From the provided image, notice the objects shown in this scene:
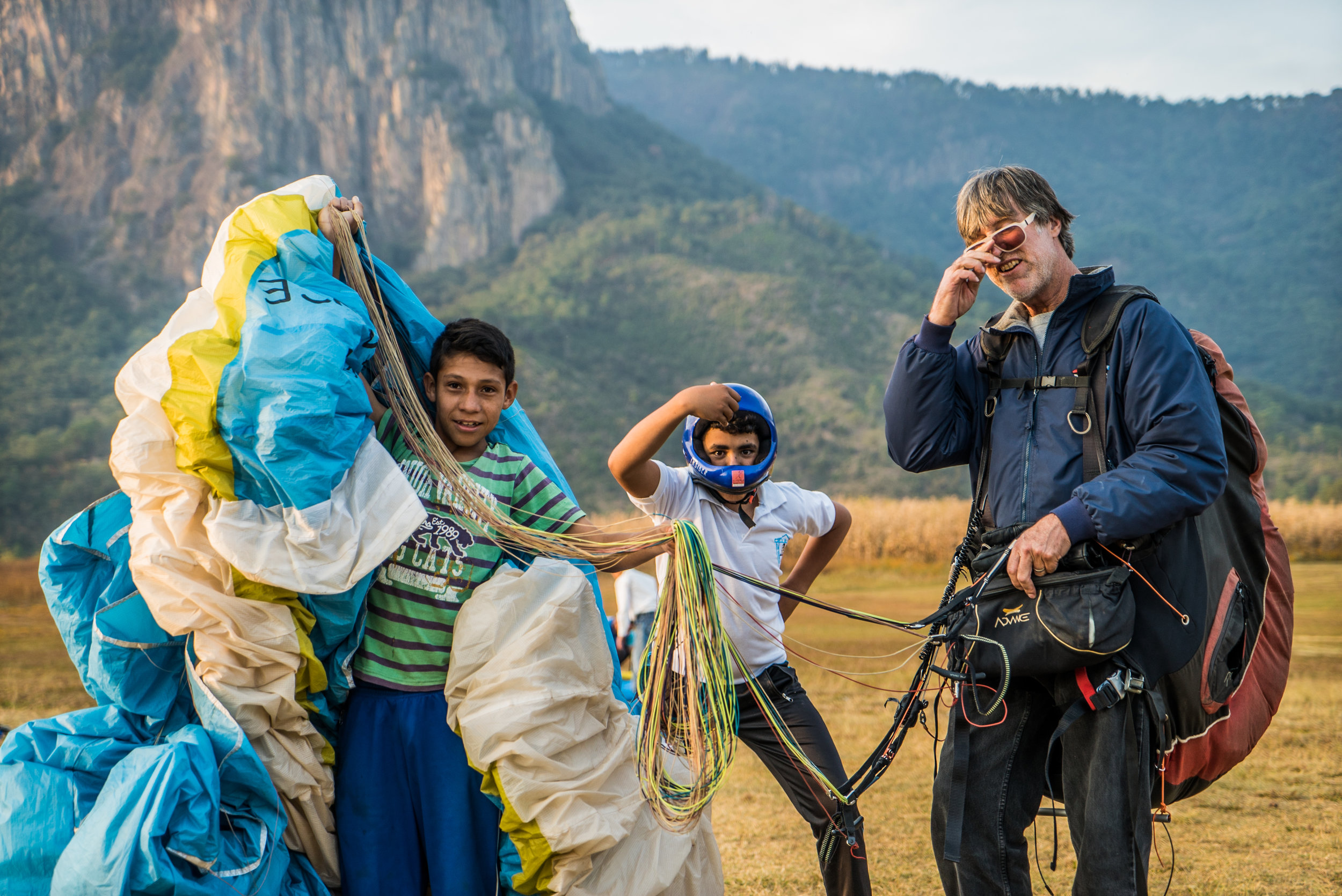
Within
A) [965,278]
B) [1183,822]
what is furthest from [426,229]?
[965,278]

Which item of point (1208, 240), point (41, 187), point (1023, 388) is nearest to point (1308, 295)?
point (1208, 240)

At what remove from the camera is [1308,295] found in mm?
81750

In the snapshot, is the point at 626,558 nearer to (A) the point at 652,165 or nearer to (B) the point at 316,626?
(B) the point at 316,626

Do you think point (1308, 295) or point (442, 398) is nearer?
point (442, 398)

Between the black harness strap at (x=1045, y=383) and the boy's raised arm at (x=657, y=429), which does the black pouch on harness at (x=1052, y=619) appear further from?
the boy's raised arm at (x=657, y=429)

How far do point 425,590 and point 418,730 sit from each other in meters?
0.32

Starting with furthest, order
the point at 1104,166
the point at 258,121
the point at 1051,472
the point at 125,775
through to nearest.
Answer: the point at 1104,166 → the point at 258,121 → the point at 1051,472 → the point at 125,775

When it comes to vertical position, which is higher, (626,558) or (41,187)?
(41,187)

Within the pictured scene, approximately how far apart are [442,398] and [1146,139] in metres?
136

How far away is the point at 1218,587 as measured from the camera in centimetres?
236

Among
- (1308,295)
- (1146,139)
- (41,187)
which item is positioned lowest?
(1308,295)

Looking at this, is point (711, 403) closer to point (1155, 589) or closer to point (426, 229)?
point (1155, 589)

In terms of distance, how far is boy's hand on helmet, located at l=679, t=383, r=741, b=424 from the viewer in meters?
2.66

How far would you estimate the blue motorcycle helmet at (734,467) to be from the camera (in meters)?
3.02
